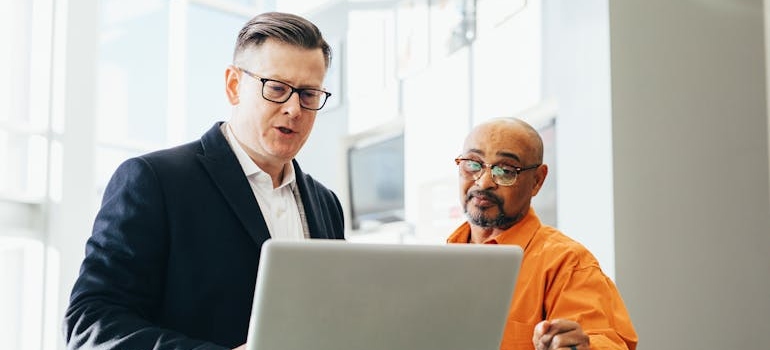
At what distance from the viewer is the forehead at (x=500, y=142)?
6.89ft

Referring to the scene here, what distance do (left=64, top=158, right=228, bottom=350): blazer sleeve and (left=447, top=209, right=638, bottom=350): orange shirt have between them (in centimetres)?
76

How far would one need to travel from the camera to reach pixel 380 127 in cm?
614

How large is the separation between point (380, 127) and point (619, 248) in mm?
2892

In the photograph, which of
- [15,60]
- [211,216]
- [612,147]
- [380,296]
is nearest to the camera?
[380,296]

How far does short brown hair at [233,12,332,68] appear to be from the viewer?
169cm

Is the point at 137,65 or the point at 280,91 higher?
the point at 137,65

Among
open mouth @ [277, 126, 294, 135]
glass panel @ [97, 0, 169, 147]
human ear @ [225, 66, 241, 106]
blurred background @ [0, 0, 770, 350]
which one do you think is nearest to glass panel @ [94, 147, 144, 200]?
glass panel @ [97, 0, 169, 147]

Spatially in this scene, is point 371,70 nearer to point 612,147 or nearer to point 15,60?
point 15,60

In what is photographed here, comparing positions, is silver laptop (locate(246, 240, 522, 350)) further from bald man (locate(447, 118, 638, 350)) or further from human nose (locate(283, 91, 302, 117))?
human nose (locate(283, 91, 302, 117))

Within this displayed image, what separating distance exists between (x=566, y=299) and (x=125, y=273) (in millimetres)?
899

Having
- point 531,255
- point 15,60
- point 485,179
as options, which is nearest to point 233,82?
point 485,179

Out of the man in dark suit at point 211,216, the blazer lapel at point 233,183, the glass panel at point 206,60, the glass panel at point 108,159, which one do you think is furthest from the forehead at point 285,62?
the glass panel at point 206,60

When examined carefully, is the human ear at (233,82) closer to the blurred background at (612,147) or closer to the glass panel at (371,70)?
the blurred background at (612,147)

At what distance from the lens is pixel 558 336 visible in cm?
161
